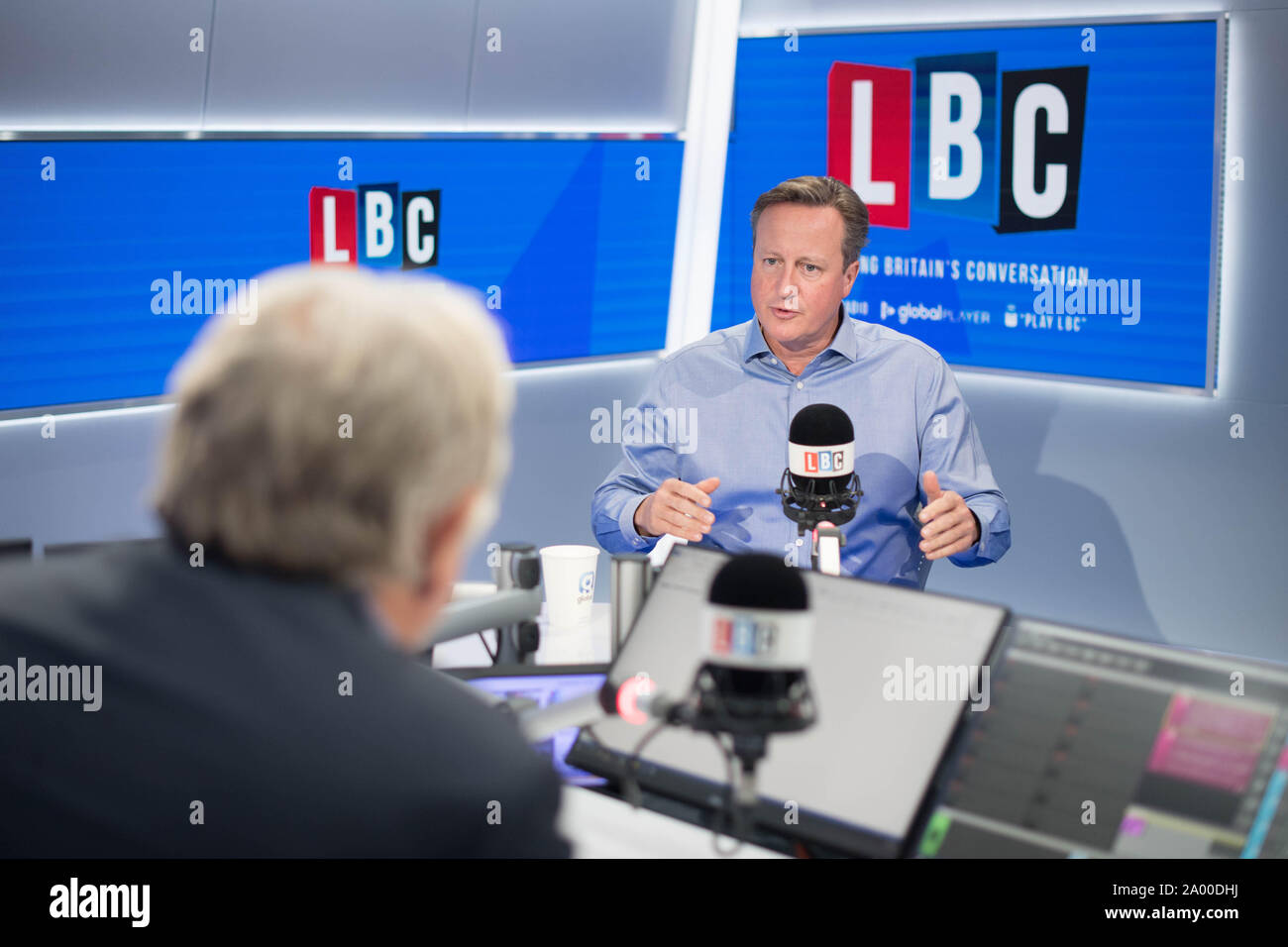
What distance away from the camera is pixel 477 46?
4227mm

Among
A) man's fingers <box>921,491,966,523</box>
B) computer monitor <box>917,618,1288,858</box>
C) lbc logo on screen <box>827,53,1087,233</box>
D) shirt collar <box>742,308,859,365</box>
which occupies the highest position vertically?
lbc logo on screen <box>827,53,1087,233</box>

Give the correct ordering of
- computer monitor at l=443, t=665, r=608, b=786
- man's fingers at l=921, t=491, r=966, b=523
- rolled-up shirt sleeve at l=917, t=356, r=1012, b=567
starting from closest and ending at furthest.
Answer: computer monitor at l=443, t=665, r=608, b=786 → man's fingers at l=921, t=491, r=966, b=523 → rolled-up shirt sleeve at l=917, t=356, r=1012, b=567

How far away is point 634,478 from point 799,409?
43 cm

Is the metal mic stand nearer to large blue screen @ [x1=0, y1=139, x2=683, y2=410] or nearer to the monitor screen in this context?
the monitor screen

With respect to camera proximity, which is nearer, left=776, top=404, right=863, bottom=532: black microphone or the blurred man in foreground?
the blurred man in foreground

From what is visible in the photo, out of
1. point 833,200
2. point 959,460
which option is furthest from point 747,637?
point 833,200

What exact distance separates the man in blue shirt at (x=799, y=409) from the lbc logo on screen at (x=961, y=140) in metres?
1.38

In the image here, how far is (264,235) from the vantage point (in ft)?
12.2

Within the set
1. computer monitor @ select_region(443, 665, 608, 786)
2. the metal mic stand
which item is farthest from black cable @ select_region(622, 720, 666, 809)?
the metal mic stand

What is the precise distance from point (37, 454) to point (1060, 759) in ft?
9.87

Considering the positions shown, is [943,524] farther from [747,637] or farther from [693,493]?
[747,637]

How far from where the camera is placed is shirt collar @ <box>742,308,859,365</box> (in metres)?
2.91

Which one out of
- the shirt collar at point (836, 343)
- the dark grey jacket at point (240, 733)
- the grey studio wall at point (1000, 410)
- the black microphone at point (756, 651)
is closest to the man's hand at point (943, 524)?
the shirt collar at point (836, 343)

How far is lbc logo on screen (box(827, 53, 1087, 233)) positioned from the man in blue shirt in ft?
4.53
